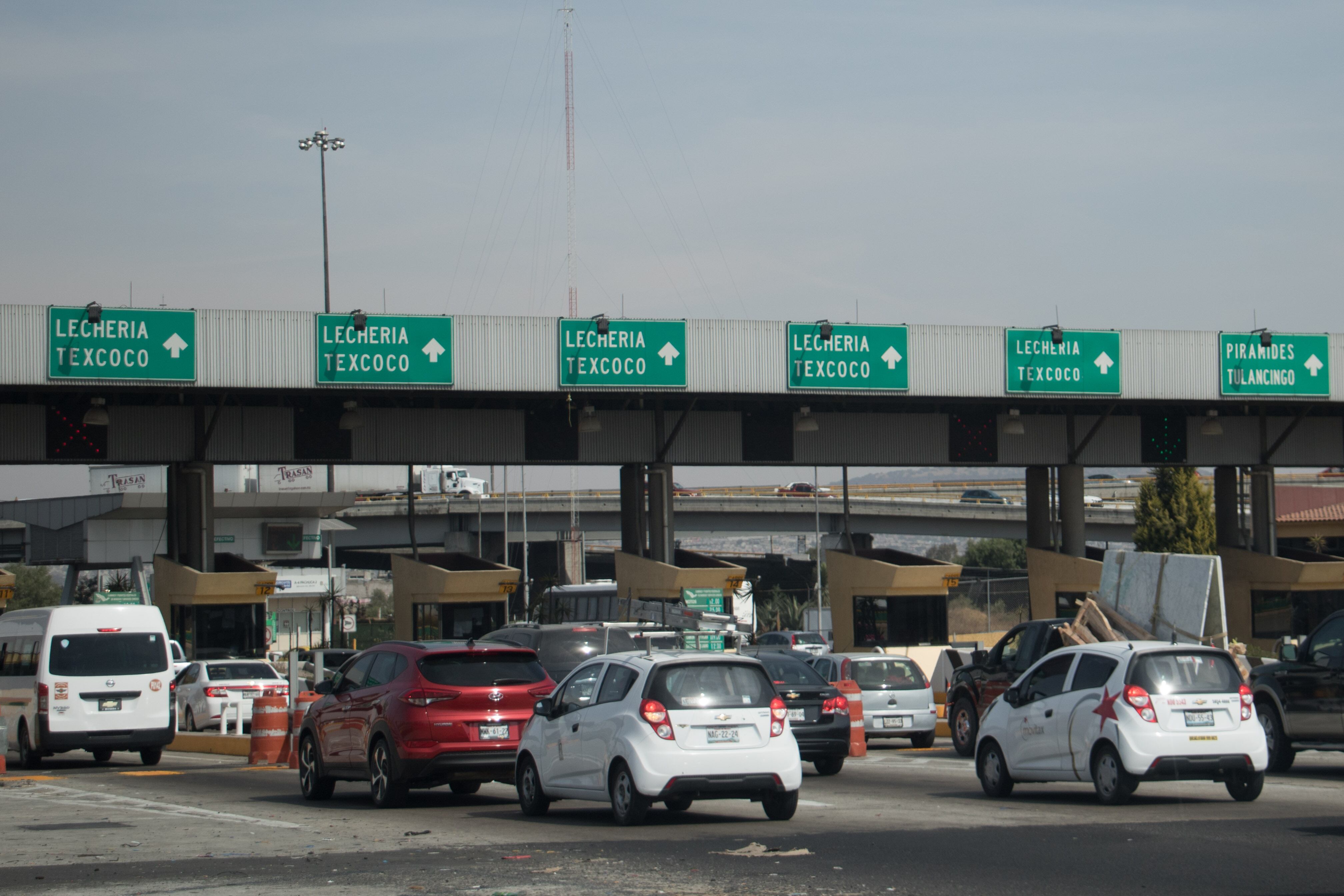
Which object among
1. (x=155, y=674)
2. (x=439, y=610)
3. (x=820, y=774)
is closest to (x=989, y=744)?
(x=820, y=774)

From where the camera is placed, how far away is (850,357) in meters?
33.8

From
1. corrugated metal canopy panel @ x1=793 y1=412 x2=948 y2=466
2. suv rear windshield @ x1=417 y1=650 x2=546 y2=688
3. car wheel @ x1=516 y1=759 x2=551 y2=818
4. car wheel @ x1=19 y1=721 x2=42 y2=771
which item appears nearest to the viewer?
car wheel @ x1=516 y1=759 x2=551 y2=818

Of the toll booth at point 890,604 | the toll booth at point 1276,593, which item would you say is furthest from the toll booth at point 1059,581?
the toll booth at point 1276,593

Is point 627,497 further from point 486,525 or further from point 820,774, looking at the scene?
point 486,525

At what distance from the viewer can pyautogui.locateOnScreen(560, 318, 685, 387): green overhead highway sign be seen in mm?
32500

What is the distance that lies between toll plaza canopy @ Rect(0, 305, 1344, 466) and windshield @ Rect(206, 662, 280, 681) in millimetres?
5245

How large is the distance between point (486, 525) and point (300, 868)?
251ft

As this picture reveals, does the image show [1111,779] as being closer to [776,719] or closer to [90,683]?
[776,719]

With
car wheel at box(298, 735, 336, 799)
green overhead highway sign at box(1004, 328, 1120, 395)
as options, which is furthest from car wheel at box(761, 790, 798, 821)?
green overhead highway sign at box(1004, 328, 1120, 395)

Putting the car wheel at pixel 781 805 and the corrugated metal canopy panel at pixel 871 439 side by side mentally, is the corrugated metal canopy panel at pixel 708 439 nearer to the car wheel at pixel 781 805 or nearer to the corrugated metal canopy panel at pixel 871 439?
the corrugated metal canopy panel at pixel 871 439

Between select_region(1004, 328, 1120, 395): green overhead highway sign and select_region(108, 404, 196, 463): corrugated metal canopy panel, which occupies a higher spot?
select_region(1004, 328, 1120, 395): green overhead highway sign

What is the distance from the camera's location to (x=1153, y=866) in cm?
959

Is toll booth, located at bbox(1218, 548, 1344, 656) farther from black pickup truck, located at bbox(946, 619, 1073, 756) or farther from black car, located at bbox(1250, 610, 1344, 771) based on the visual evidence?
black car, located at bbox(1250, 610, 1344, 771)

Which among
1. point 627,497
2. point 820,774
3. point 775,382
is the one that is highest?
point 775,382
